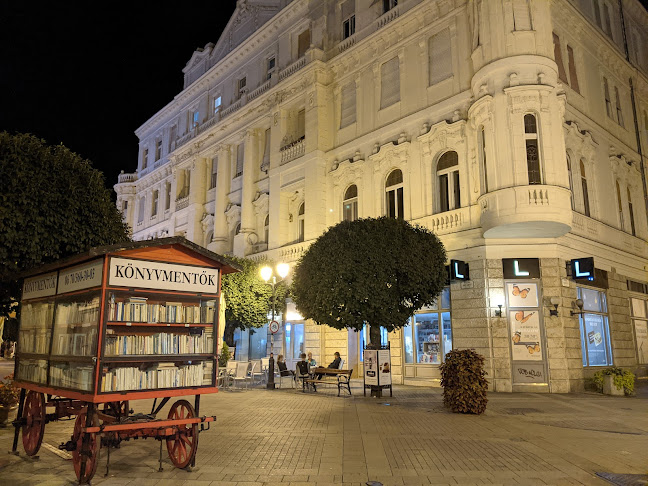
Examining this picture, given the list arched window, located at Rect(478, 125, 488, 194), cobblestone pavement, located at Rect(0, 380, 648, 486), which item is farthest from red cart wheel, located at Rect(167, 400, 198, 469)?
arched window, located at Rect(478, 125, 488, 194)

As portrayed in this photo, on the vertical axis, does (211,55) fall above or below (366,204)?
above

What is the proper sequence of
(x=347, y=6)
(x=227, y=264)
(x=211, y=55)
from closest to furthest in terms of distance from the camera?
(x=227, y=264) → (x=347, y=6) → (x=211, y=55)

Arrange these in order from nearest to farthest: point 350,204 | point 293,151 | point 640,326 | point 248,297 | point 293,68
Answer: point 640,326
point 248,297
point 350,204
point 293,151
point 293,68

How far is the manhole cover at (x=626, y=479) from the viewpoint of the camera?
643 centimetres

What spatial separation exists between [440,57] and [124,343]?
1883 cm

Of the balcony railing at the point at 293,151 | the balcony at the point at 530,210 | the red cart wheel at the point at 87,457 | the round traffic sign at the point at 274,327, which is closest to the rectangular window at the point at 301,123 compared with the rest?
Result: the balcony railing at the point at 293,151

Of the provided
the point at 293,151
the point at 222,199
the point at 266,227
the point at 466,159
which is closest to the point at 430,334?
the point at 466,159

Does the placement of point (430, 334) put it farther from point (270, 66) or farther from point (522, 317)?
point (270, 66)

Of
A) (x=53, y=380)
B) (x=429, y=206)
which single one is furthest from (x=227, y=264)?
(x=429, y=206)

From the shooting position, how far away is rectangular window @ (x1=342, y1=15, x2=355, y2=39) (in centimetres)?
2605

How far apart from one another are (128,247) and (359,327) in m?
10.1

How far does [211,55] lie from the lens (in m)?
36.5

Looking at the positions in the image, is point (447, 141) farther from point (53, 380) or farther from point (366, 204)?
point (53, 380)

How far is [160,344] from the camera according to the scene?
7.45 meters
